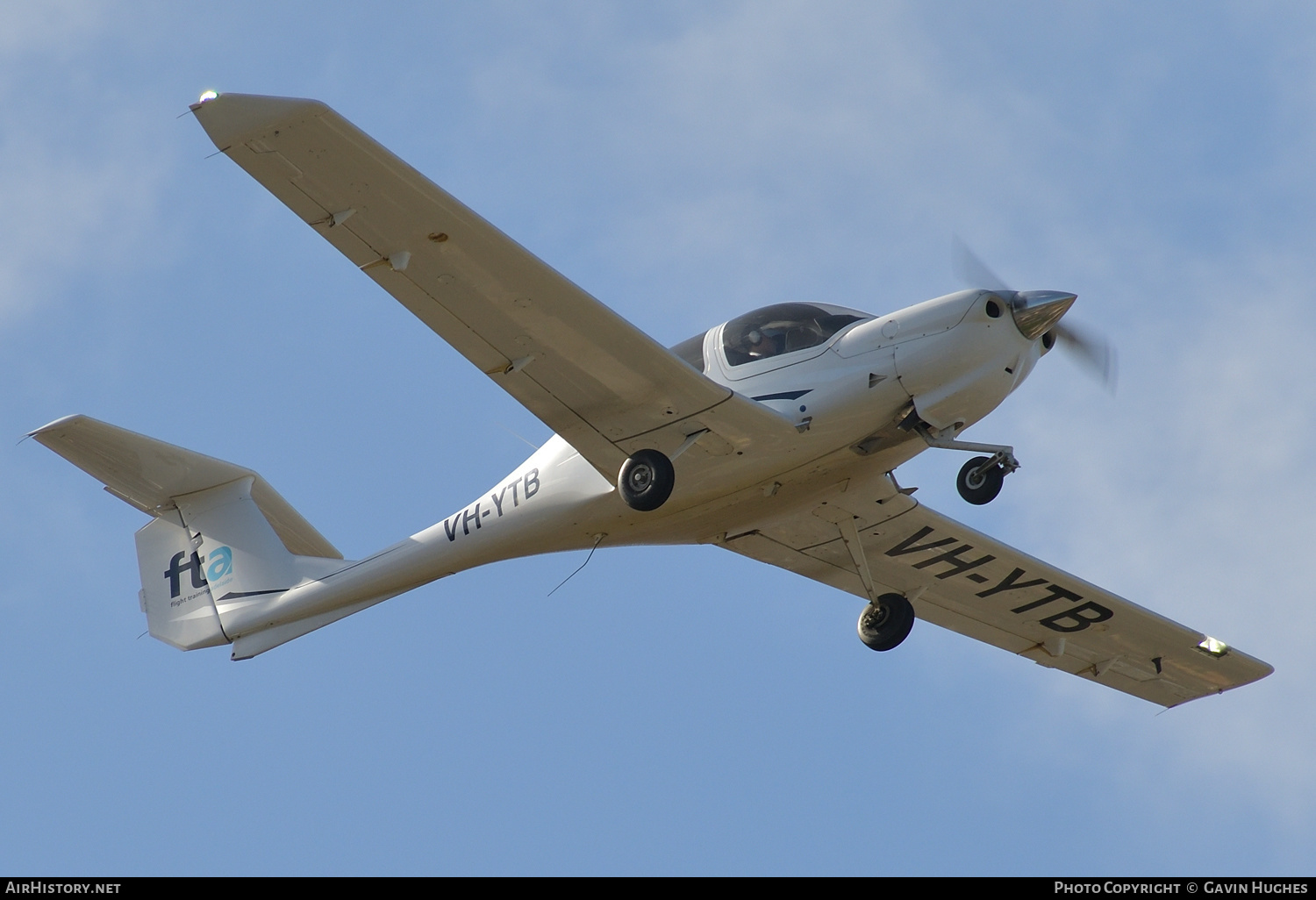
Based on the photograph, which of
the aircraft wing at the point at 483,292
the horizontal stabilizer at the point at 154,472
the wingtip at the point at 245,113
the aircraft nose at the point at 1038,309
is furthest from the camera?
the horizontal stabilizer at the point at 154,472

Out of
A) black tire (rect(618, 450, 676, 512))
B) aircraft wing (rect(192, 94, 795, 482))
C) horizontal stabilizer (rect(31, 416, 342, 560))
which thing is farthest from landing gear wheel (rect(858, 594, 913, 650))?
horizontal stabilizer (rect(31, 416, 342, 560))

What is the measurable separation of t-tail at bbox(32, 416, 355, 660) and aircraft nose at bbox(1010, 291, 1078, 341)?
7582mm

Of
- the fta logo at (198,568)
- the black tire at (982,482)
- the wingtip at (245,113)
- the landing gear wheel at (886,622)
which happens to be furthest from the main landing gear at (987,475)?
the fta logo at (198,568)

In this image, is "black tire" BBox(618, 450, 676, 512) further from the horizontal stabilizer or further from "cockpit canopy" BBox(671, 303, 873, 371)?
the horizontal stabilizer

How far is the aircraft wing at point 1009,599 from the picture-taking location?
16516 mm

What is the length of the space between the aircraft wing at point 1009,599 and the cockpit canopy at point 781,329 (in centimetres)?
244

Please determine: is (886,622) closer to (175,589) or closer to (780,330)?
(780,330)

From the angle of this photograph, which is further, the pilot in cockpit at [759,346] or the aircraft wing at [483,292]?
the pilot in cockpit at [759,346]

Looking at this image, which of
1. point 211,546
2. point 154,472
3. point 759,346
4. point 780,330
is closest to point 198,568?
point 211,546

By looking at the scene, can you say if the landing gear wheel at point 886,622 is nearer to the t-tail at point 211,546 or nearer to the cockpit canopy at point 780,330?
the cockpit canopy at point 780,330

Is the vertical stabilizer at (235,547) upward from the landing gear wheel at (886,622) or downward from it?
upward

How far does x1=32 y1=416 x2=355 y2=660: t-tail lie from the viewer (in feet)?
55.3

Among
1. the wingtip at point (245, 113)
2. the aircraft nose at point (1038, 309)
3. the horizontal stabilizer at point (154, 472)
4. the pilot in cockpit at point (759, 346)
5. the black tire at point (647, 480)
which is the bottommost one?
the black tire at point (647, 480)

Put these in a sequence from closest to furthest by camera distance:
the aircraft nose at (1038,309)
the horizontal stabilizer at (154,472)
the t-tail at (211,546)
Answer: the aircraft nose at (1038,309) < the horizontal stabilizer at (154,472) < the t-tail at (211,546)
